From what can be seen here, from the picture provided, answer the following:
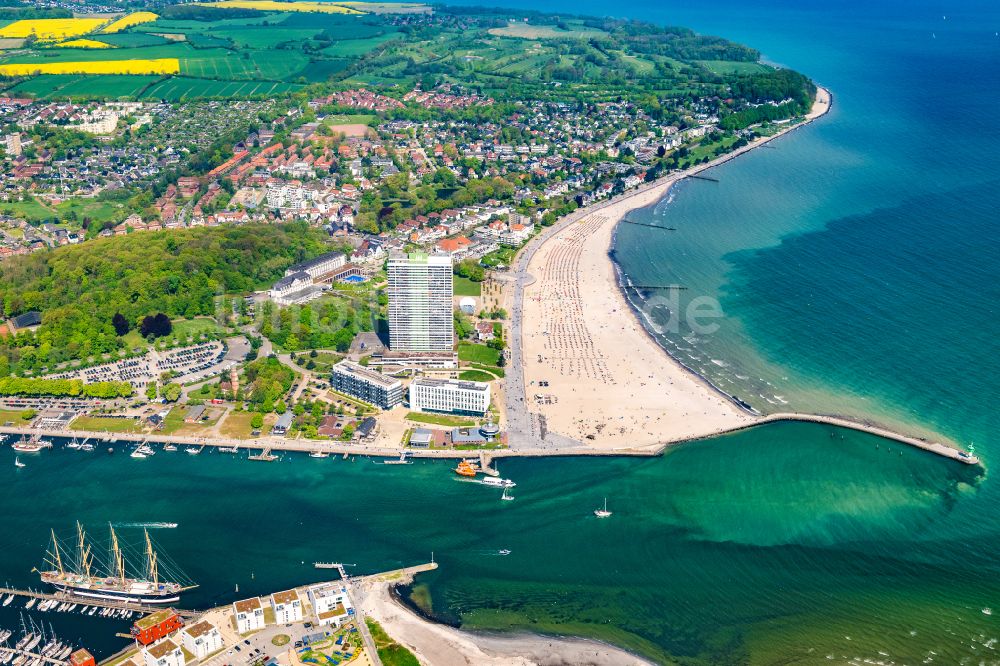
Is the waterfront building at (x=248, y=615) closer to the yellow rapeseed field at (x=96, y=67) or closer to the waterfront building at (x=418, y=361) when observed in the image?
the waterfront building at (x=418, y=361)

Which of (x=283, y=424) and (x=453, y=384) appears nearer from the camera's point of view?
(x=283, y=424)

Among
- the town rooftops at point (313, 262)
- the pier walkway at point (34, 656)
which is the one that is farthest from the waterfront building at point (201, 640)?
the town rooftops at point (313, 262)

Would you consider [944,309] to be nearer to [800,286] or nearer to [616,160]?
[800,286]

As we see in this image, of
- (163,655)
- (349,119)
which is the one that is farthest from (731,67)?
(163,655)

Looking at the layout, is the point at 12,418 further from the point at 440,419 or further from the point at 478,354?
the point at 478,354

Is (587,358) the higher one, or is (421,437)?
(587,358)

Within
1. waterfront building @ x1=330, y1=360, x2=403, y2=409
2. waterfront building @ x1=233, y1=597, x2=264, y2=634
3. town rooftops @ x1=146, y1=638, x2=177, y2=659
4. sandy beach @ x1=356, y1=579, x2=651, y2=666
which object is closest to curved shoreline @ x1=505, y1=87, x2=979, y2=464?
waterfront building @ x1=330, y1=360, x2=403, y2=409

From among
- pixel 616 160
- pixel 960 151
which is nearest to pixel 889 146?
pixel 960 151
